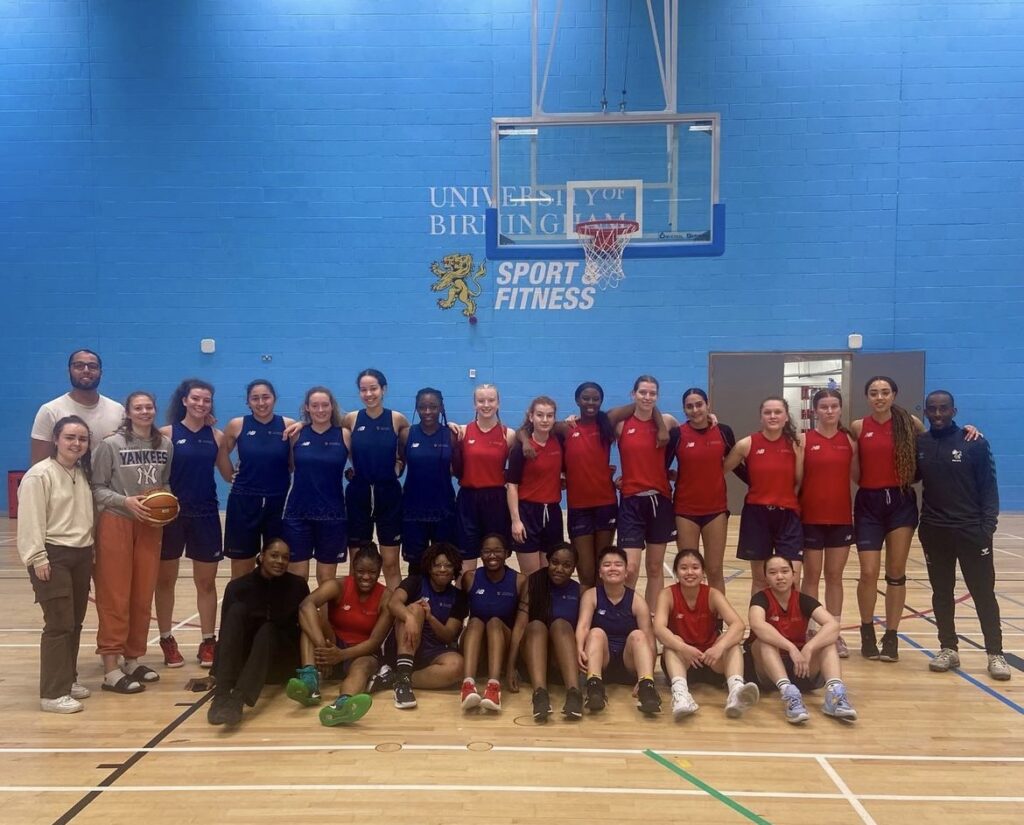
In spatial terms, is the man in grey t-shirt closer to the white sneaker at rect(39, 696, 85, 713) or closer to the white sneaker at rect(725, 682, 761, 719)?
the white sneaker at rect(39, 696, 85, 713)

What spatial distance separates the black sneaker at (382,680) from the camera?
13.9ft

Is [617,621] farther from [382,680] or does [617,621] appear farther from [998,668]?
[998,668]

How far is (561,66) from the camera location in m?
9.49

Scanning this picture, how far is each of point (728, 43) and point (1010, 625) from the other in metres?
7.39

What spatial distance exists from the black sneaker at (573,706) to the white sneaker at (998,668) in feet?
8.44

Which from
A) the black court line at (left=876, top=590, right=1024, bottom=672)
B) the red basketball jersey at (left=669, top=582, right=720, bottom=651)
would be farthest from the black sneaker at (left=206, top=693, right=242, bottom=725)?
the black court line at (left=876, top=590, right=1024, bottom=672)

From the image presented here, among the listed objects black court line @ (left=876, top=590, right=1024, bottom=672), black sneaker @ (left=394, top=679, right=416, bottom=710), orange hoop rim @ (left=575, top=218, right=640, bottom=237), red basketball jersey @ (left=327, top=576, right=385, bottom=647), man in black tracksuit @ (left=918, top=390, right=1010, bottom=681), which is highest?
orange hoop rim @ (left=575, top=218, right=640, bottom=237)

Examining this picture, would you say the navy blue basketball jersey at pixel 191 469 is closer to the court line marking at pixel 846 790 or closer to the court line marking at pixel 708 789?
the court line marking at pixel 708 789

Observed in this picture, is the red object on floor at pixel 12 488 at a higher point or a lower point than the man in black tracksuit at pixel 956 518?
lower

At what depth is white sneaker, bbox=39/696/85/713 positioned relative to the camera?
13.1 ft

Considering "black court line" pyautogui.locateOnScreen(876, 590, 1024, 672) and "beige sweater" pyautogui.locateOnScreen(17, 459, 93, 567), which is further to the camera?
"black court line" pyautogui.locateOnScreen(876, 590, 1024, 672)

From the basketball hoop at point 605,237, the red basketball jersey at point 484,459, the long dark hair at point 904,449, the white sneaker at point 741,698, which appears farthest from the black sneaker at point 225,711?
the basketball hoop at point 605,237

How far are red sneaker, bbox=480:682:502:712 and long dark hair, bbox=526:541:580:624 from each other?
0.49 metres

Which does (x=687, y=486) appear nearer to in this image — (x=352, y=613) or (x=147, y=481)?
(x=352, y=613)
